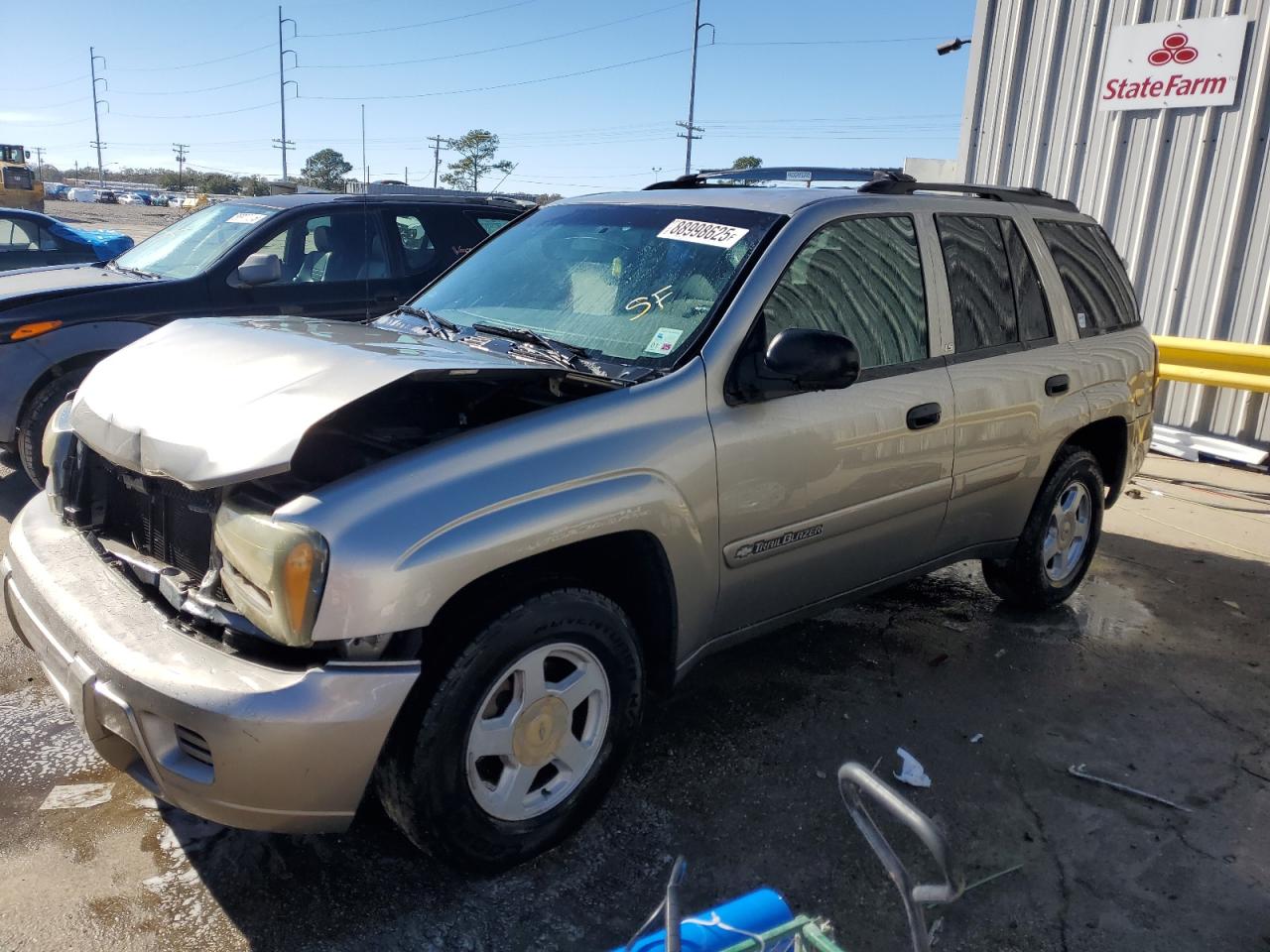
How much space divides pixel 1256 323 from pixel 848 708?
6406 mm

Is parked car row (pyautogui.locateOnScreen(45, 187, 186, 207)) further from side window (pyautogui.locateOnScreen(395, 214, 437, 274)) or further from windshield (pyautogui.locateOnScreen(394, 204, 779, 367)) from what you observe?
windshield (pyautogui.locateOnScreen(394, 204, 779, 367))

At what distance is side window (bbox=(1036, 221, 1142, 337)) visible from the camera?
4.43 meters

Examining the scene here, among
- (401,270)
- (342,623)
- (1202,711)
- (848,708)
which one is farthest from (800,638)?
(401,270)

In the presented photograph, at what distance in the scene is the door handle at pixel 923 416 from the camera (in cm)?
348

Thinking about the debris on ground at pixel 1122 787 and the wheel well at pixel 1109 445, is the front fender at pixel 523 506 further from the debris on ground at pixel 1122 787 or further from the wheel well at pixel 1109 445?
the wheel well at pixel 1109 445

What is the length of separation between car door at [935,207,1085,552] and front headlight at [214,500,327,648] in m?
2.49

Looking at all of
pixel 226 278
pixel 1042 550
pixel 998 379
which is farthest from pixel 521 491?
pixel 226 278

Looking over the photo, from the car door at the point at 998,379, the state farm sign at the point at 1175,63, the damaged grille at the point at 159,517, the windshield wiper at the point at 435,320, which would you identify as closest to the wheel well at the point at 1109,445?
the car door at the point at 998,379

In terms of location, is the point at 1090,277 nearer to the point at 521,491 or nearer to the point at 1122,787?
the point at 1122,787

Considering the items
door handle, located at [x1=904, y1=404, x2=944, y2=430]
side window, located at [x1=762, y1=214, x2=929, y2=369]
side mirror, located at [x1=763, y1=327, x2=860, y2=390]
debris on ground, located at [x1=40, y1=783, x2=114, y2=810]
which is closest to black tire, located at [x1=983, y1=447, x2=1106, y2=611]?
door handle, located at [x1=904, y1=404, x2=944, y2=430]

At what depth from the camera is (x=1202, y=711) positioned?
3.89 meters

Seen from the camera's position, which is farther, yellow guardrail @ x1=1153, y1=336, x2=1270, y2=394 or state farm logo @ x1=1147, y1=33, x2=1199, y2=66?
state farm logo @ x1=1147, y1=33, x2=1199, y2=66

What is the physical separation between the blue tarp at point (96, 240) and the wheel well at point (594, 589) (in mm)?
10501

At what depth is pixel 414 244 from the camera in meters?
6.71
